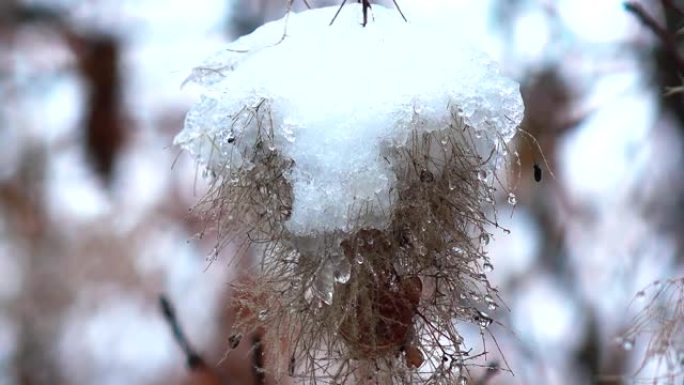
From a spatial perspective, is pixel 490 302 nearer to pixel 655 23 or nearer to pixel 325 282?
pixel 325 282

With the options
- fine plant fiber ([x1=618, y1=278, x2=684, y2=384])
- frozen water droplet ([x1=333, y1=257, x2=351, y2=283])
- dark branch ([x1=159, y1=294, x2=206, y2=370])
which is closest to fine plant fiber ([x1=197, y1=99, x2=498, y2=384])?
frozen water droplet ([x1=333, y1=257, x2=351, y2=283])

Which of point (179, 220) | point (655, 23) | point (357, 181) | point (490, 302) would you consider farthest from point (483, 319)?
point (179, 220)

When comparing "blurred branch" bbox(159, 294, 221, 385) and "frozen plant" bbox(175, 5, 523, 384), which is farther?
"blurred branch" bbox(159, 294, 221, 385)

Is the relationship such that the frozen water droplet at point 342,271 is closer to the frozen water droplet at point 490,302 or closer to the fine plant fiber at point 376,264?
the fine plant fiber at point 376,264

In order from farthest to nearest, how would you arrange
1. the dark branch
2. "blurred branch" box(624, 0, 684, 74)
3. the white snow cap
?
1. the dark branch
2. "blurred branch" box(624, 0, 684, 74)
3. the white snow cap

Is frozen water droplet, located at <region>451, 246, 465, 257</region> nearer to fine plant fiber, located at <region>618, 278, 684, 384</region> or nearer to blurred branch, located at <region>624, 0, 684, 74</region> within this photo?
fine plant fiber, located at <region>618, 278, 684, 384</region>

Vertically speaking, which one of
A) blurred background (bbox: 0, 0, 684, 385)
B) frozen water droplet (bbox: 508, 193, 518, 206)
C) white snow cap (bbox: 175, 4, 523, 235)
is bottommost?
blurred background (bbox: 0, 0, 684, 385)

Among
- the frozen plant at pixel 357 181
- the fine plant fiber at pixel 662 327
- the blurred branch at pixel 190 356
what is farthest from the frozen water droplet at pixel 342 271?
the blurred branch at pixel 190 356
